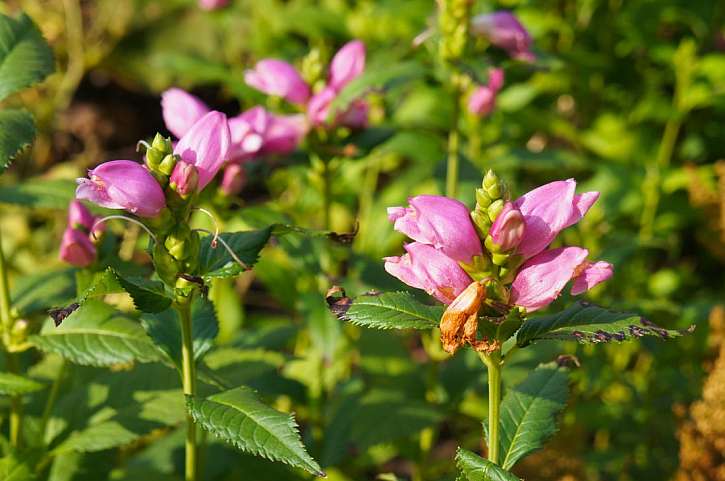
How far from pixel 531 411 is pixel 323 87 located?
95cm

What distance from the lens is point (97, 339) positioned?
135cm

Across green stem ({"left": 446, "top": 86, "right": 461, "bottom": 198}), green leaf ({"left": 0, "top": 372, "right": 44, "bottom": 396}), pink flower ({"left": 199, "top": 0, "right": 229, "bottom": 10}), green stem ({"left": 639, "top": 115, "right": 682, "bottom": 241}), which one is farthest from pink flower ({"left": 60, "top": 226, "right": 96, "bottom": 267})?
green stem ({"left": 639, "top": 115, "right": 682, "bottom": 241})

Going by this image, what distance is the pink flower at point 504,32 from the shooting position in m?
1.90

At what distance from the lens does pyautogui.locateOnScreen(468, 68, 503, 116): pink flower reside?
6.95ft

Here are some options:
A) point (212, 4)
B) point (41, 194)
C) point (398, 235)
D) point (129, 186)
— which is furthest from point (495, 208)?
point (212, 4)

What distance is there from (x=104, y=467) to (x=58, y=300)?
323 millimetres

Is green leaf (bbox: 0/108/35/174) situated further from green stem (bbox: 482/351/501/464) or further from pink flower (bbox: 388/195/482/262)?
green stem (bbox: 482/351/501/464)

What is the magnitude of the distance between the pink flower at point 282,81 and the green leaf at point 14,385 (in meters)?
0.84

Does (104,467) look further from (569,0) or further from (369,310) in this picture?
(569,0)

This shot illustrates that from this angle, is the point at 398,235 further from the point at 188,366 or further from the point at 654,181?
the point at 188,366

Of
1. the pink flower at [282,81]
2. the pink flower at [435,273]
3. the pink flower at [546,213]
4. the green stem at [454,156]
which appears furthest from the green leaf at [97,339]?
the green stem at [454,156]

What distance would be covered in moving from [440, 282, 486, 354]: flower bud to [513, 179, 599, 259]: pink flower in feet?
0.29

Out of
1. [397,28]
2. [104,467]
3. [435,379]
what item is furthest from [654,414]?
[397,28]

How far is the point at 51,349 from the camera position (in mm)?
1356
